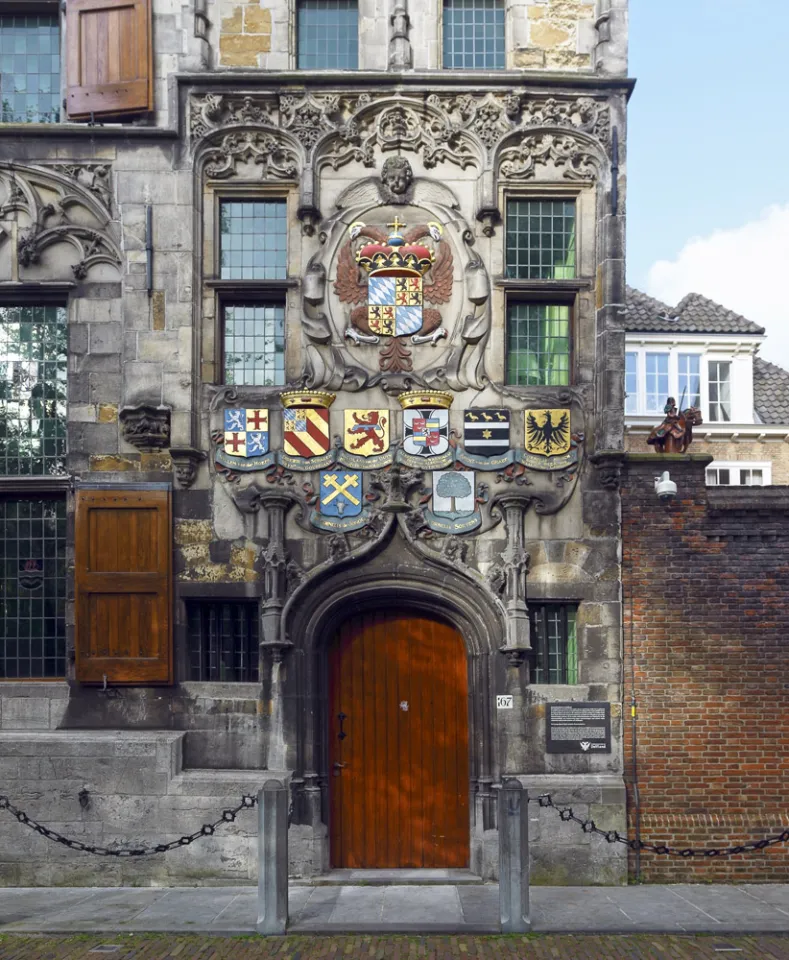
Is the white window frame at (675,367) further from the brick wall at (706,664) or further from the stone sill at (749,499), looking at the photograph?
the brick wall at (706,664)

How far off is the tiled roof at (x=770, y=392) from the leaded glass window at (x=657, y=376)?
9.81 ft

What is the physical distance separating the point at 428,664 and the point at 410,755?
1.13 m

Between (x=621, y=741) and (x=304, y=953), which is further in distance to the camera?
(x=621, y=741)

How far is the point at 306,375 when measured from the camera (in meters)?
13.2

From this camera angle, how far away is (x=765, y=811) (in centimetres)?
1264

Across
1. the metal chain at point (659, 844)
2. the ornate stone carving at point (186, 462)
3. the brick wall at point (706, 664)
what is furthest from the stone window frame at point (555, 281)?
the metal chain at point (659, 844)

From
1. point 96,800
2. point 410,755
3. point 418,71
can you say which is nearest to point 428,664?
point 410,755

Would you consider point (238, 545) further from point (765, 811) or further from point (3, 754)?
point (765, 811)

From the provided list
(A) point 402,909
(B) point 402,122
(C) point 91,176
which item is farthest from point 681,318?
(A) point 402,909

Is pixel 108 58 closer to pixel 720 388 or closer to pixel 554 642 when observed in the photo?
pixel 554 642

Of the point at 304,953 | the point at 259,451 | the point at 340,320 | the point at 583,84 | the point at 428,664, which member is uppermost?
the point at 583,84

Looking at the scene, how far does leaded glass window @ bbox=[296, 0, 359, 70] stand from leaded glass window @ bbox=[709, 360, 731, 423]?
18103 millimetres

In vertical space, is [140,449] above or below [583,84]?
below

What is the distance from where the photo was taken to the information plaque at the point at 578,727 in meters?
12.7
